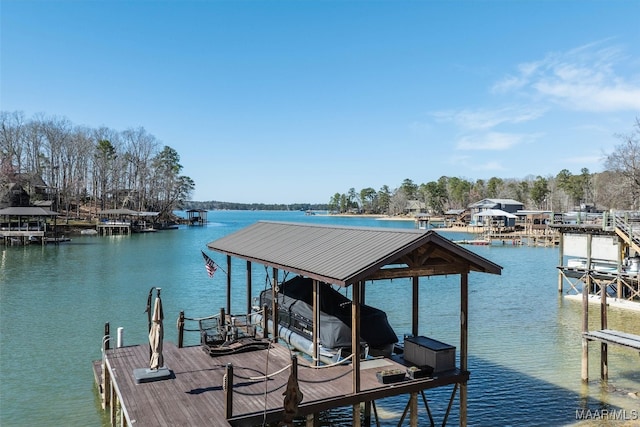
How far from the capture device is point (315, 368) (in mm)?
10938

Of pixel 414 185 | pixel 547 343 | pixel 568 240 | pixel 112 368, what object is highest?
pixel 414 185

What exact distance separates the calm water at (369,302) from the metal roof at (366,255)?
4.67m

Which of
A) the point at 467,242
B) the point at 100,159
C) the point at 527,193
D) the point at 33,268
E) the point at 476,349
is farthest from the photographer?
the point at 527,193

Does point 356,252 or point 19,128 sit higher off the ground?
point 19,128

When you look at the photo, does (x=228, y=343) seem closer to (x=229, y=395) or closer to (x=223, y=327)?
(x=223, y=327)

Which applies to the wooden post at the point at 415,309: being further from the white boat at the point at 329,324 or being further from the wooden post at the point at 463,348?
the wooden post at the point at 463,348

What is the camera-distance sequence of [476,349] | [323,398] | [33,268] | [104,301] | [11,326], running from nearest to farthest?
[323,398] < [476,349] < [11,326] < [104,301] < [33,268]

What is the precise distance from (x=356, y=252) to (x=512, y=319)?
56.0 ft

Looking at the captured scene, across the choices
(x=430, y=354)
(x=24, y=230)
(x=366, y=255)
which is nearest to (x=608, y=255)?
(x=430, y=354)

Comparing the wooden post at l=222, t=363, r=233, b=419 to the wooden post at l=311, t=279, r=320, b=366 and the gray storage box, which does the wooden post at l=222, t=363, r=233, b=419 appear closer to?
the wooden post at l=311, t=279, r=320, b=366

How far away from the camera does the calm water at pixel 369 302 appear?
1323cm

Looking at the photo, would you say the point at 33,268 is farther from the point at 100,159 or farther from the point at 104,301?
the point at 100,159

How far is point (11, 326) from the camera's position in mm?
21094

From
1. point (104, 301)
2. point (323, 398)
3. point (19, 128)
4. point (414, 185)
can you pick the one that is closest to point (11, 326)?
point (104, 301)
